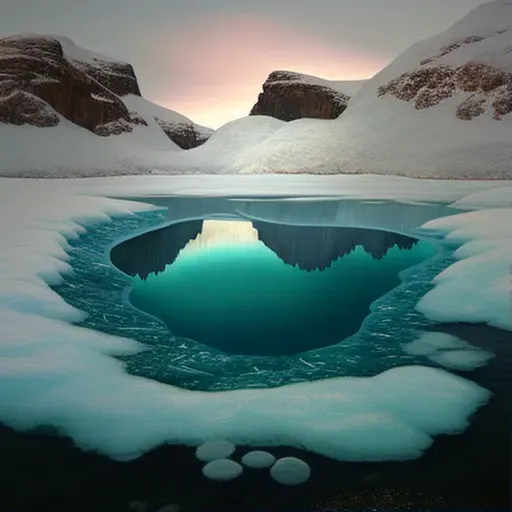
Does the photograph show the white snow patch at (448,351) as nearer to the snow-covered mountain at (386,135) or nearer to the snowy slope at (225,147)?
the snow-covered mountain at (386,135)

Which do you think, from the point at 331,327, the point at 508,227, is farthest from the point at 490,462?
the point at 508,227

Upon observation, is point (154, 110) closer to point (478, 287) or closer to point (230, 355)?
point (478, 287)

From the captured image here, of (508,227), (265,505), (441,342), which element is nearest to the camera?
(265,505)

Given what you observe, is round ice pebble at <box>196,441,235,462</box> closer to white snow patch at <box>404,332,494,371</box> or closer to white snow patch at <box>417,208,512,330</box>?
white snow patch at <box>404,332,494,371</box>

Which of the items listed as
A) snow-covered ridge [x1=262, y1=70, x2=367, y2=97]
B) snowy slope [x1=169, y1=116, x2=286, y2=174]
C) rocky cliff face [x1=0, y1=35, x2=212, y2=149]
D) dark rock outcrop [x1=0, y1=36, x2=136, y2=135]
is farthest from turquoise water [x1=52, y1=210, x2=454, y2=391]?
snow-covered ridge [x1=262, y1=70, x2=367, y2=97]

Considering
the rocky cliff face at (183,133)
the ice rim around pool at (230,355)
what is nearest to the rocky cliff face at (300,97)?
the rocky cliff face at (183,133)

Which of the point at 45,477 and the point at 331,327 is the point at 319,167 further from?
the point at 45,477
